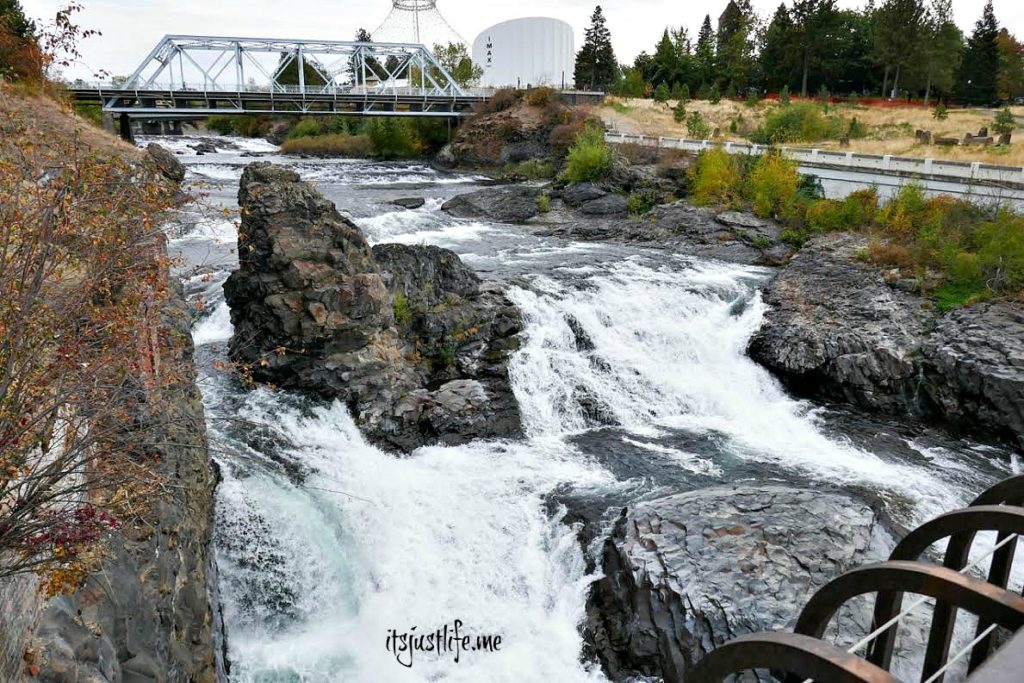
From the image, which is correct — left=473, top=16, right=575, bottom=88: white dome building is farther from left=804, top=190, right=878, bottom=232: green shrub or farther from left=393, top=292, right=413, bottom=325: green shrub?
left=393, top=292, right=413, bottom=325: green shrub

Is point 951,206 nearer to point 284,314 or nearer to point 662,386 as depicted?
point 662,386

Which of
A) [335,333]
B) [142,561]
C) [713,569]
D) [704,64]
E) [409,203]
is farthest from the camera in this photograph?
[704,64]

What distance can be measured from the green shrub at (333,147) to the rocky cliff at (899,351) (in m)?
44.6

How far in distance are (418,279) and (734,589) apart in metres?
10.1

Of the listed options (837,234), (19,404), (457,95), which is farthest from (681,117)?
(19,404)

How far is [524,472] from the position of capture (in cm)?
1200

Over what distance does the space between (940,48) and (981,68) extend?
23.4 feet

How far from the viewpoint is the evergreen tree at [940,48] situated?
54781 millimetres

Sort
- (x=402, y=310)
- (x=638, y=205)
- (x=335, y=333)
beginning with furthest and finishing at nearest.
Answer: (x=638, y=205), (x=402, y=310), (x=335, y=333)

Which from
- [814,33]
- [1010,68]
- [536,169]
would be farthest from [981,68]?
[536,169]

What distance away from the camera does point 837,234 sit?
2270 cm

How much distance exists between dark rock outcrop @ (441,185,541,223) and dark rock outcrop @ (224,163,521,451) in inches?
601

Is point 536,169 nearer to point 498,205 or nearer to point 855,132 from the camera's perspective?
point 498,205

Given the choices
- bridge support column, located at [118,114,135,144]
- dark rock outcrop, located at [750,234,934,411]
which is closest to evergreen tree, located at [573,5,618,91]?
bridge support column, located at [118,114,135,144]
